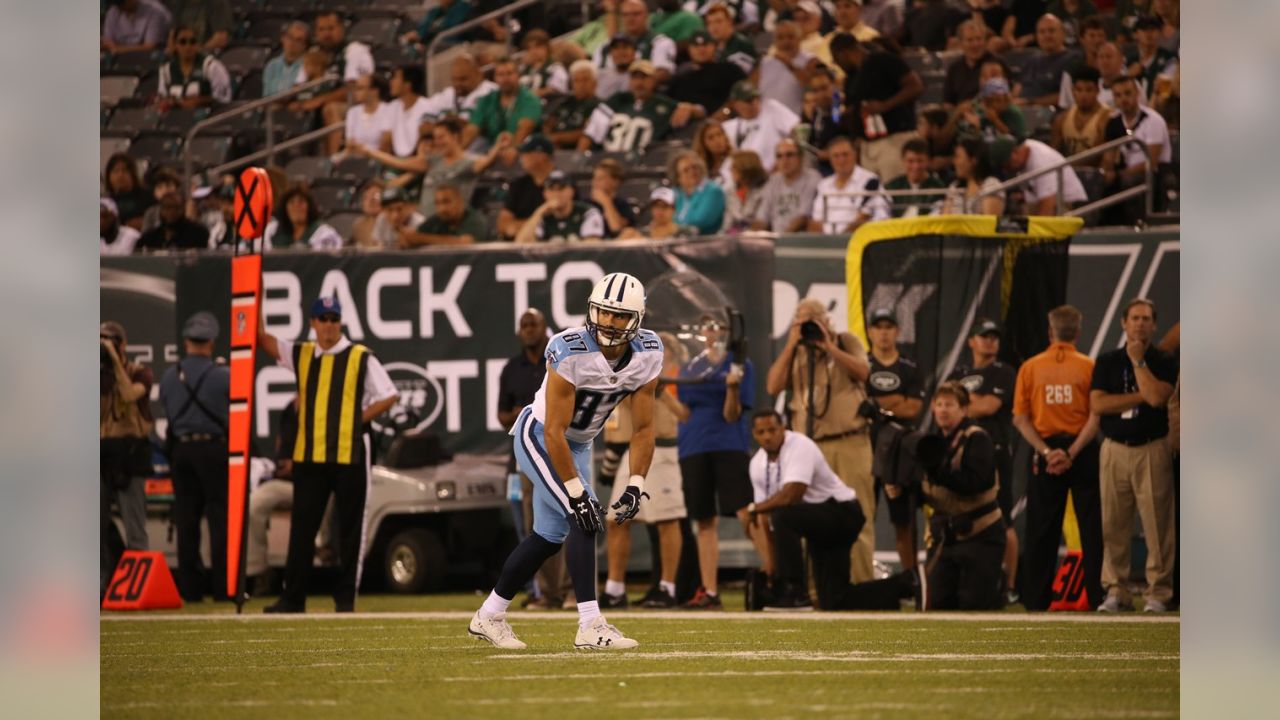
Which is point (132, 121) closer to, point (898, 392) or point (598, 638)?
point (898, 392)

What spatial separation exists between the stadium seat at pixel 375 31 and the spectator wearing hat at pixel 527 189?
420 centimetres

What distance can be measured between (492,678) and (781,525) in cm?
451

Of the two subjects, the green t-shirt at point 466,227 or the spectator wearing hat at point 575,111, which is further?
the spectator wearing hat at point 575,111

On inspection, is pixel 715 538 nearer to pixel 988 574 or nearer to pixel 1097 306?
pixel 988 574

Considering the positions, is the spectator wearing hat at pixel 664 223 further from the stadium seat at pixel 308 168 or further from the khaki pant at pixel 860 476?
the stadium seat at pixel 308 168

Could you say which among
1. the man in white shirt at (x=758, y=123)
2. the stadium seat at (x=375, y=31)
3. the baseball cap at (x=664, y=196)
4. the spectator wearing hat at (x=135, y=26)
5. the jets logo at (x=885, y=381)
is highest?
the spectator wearing hat at (x=135, y=26)

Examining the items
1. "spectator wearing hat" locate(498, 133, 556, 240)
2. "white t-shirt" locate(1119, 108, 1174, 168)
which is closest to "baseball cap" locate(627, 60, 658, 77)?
"spectator wearing hat" locate(498, 133, 556, 240)

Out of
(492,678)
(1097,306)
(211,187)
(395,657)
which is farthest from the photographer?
(211,187)

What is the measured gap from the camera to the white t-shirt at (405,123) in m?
16.4

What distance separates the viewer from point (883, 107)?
46.3 ft

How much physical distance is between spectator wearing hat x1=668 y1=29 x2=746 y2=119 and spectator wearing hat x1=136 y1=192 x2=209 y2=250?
4.23m

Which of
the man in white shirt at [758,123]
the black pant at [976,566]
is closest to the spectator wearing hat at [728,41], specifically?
the man in white shirt at [758,123]
